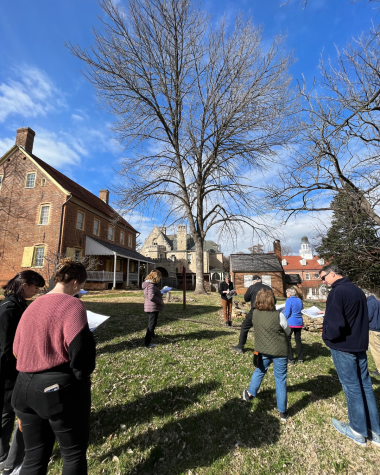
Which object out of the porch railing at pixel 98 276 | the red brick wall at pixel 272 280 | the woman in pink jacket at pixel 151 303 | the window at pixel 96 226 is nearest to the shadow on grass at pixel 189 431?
the woman in pink jacket at pixel 151 303

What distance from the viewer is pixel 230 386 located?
4344 mm

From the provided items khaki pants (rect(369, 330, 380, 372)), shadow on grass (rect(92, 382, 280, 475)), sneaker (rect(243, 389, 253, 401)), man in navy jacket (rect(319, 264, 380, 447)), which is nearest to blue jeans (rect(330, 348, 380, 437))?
man in navy jacket (rect(319, 264, 380, 447))

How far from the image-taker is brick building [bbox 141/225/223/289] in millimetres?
42906

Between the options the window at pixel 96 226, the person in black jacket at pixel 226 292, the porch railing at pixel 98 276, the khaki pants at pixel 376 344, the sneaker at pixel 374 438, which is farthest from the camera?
the window at pixel 96 226

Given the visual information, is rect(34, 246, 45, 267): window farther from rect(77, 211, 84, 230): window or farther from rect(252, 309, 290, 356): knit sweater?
rect(252, 309, 290, 356): knit sweater

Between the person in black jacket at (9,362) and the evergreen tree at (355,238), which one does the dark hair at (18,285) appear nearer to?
the person in black jacket at (9,362)

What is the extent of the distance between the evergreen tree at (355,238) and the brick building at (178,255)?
26.3 meters

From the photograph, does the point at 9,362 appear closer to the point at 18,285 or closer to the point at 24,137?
the point at 18,285

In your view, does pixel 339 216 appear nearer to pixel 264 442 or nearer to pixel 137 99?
pixel 264 442

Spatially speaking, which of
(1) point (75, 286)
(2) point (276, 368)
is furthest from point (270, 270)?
(1) point (75, 286)

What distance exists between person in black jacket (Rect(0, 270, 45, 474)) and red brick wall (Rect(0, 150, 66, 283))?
19436 millimetres

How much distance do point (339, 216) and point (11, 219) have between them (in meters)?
25.5

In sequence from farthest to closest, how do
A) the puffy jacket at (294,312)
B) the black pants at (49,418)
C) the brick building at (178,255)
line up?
the brick building at (178,255)
the puffy jacket at (294,312)
the black pants at (49,418)

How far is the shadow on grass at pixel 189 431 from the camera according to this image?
279 cm
